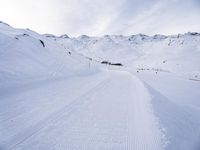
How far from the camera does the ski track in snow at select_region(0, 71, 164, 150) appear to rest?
3.28 meters

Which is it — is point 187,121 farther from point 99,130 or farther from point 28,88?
point 28,88

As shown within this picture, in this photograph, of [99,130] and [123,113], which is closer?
[99,130]

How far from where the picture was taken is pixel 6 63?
8.55 meters

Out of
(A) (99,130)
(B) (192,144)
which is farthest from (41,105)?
(B) (192,144)

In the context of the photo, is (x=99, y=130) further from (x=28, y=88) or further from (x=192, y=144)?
(x=28, y=88)

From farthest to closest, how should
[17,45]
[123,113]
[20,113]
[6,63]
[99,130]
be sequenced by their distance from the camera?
1. [17,45]
2. [6,63]
3. [123,113]
4. [20,113]
5. [99,130]

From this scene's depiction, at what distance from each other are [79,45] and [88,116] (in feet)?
510

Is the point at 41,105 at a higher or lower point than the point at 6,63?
lower

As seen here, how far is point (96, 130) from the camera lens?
12.6 ft

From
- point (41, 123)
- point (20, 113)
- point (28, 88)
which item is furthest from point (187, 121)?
point (28, 88)

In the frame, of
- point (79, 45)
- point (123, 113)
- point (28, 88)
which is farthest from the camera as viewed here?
point (79, 45)

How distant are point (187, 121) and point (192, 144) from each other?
51.5 inches

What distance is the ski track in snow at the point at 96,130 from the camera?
10.8ft

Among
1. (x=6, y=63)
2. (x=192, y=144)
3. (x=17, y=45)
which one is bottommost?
(x=192, y=144)
